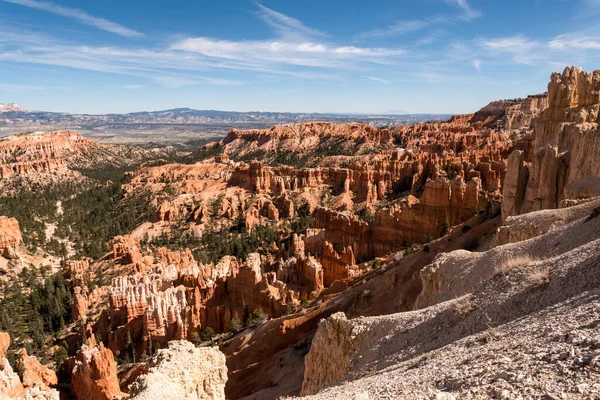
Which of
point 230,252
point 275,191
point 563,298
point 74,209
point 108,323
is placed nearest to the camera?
point 563,298

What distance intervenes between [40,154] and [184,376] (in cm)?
17511

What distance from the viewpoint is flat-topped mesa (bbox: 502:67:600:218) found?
70.2 ft

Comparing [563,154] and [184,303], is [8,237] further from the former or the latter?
[563,154]

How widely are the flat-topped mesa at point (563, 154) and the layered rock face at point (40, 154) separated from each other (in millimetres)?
133294

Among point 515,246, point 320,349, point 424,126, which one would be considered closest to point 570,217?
point 515,246

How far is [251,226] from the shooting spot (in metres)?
70.1

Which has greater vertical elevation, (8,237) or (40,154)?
(40,154)

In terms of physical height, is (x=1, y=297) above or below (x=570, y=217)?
below

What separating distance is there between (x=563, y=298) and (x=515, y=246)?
573 cm

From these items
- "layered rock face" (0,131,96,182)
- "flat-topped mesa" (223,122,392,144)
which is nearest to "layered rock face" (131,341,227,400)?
"flat-topped mesa" (223,122,392,144)

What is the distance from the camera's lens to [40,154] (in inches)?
6186

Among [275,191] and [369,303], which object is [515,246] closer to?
[369,303]

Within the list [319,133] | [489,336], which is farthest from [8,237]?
[319,133]

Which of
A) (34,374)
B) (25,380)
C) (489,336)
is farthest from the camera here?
(34,374)
